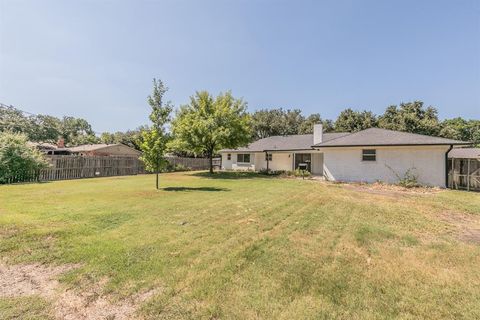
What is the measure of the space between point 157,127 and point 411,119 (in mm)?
35938

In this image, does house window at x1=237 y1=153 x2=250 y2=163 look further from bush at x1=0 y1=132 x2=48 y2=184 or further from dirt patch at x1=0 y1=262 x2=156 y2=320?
dirt patch at x1=0 y1=262 x2=156 y2=320

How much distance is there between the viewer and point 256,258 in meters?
4.35

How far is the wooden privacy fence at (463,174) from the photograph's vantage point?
48.8 feet

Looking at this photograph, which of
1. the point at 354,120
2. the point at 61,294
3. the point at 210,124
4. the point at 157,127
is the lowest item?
the point at 61,294

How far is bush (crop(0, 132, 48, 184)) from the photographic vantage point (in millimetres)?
14719

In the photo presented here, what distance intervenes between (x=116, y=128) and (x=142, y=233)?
5704 centimetres

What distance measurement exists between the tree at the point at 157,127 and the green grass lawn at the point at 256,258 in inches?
208

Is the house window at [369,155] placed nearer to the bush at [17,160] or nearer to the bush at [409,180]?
the bush at [409,180]

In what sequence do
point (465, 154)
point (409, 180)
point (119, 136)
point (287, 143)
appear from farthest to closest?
1. point (119, 136)
2. point (287, 143)
3. point (465, 154)
4. point (409, 180)

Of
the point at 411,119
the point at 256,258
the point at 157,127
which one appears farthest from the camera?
the point at 411,119

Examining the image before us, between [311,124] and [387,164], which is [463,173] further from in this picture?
[311,124]

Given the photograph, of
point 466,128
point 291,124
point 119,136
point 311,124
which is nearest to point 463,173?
point 311,124

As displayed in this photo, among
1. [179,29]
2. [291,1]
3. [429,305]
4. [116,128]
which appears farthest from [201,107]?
[116,128]


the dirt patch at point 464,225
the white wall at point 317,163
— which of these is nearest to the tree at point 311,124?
the white wall at point 317,163
